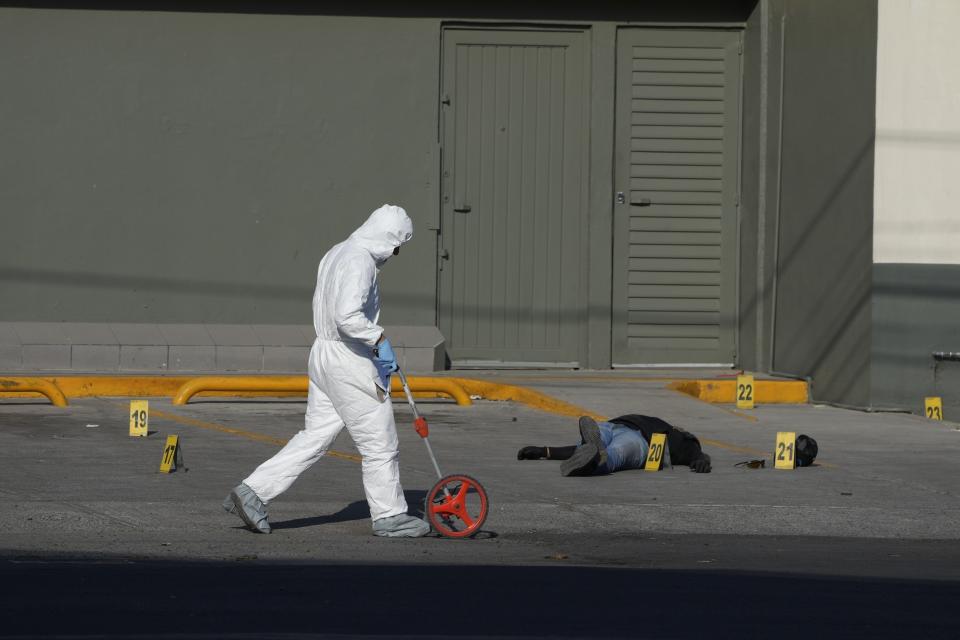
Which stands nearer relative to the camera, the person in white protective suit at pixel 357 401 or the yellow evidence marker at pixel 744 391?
the person in white protective suit at pixel 357 401

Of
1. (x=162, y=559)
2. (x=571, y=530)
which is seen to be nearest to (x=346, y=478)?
(x=571, y=530)

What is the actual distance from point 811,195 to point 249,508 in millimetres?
8690

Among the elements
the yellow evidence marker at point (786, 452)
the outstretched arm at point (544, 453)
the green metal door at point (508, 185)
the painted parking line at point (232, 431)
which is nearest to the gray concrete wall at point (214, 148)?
the green metal door at point (508, 185)

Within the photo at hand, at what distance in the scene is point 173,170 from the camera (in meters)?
16.4

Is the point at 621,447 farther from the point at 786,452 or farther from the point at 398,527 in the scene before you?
the point at 398,527

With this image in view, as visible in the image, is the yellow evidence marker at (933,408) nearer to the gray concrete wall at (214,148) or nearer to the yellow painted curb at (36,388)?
the gray concrete wall at (214,148)

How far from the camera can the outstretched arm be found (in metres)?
11.7

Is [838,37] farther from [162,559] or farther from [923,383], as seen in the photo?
[162,559]

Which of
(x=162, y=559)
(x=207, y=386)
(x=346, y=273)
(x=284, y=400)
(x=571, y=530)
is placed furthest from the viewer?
(x=284, y=400)

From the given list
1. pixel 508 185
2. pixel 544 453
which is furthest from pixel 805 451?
pixel 508 185

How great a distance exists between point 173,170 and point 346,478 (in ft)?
21.1

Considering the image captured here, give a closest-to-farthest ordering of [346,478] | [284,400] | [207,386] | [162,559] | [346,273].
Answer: [162,559] < [346,273] < [346,478] < [207,386] < [284,400]

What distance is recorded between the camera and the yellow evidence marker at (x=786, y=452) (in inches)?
452

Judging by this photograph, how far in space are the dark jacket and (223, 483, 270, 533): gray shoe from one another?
3.39 meters
